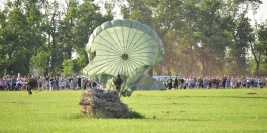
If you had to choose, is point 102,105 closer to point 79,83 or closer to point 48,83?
point 48,83

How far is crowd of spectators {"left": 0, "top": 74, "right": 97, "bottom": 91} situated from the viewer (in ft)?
201

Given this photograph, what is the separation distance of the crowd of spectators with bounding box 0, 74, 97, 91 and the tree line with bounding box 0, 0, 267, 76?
10026 millimetres

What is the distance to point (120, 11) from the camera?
101 metres

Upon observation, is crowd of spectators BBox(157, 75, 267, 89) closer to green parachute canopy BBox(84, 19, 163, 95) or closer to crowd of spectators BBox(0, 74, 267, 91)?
crowd of spectators BBox(0, 74, 267, 91)

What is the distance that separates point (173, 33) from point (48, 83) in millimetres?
39624

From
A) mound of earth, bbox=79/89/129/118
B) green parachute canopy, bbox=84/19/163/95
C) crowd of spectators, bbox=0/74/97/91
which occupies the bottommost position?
mound of earth, bbox=79/89/129/118

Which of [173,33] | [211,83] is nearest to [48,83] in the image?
[211,83]

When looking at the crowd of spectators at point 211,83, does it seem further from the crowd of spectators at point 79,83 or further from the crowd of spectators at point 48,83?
the crowd of spectators at point 48,83

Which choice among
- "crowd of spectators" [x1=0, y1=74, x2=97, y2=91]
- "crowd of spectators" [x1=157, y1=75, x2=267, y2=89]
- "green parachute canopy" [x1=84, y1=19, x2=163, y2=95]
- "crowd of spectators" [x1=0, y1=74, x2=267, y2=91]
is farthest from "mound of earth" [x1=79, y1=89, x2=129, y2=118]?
"crowd of spectators" [x1=157, y1=75, x2=267, y2=89]

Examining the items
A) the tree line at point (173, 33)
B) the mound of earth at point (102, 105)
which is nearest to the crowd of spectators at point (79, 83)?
the tree line at point (173, 33)

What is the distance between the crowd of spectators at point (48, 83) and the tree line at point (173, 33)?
10026 millimetres

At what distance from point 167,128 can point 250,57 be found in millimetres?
95331

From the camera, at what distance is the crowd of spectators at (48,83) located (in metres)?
61.2

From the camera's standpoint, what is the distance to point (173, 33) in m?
102
